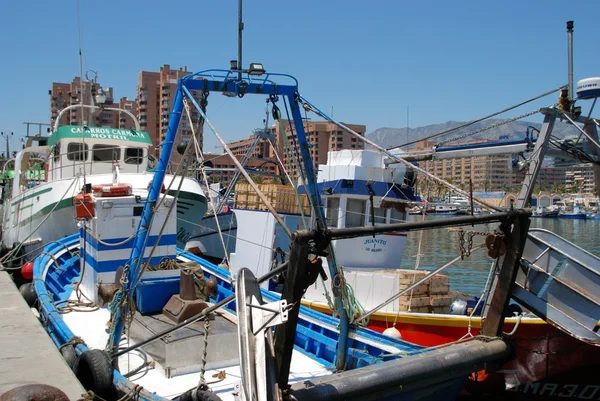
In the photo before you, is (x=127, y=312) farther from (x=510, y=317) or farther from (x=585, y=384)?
(x=585, y=384)

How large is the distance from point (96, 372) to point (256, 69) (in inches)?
159

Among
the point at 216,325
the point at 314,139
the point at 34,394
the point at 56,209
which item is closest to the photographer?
the point at 34,394

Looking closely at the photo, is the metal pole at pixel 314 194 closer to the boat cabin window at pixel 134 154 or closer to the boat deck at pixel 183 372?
the boat deck at pixel 183 372

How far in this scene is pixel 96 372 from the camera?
607 centimetres

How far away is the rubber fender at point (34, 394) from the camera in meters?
4.66

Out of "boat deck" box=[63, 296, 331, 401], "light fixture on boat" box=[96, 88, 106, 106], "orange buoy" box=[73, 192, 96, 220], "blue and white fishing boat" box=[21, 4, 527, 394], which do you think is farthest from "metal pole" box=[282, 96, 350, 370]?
"light fixture on boat" box=[96, 88, 106, 106]

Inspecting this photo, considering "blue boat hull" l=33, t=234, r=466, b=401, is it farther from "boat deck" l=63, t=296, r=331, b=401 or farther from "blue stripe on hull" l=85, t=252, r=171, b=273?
"blue stripe on hull" l=85, t=252, r=171, b=273

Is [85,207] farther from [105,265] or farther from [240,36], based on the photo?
[240,36]

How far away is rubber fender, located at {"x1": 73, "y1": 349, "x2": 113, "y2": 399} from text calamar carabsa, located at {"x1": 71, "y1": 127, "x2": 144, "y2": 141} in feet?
39.0

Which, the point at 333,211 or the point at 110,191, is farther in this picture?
the point at 333,211

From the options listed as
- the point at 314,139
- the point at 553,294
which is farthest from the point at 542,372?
the point at 314,139

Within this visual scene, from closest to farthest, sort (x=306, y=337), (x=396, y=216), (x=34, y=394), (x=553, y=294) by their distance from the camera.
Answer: (x=34, y=394) → (x=553, y=294) → (x=306, y=337) → (x=396, y=216)

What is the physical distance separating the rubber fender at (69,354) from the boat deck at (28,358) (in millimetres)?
153

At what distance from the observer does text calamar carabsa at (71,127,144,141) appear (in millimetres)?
17094
